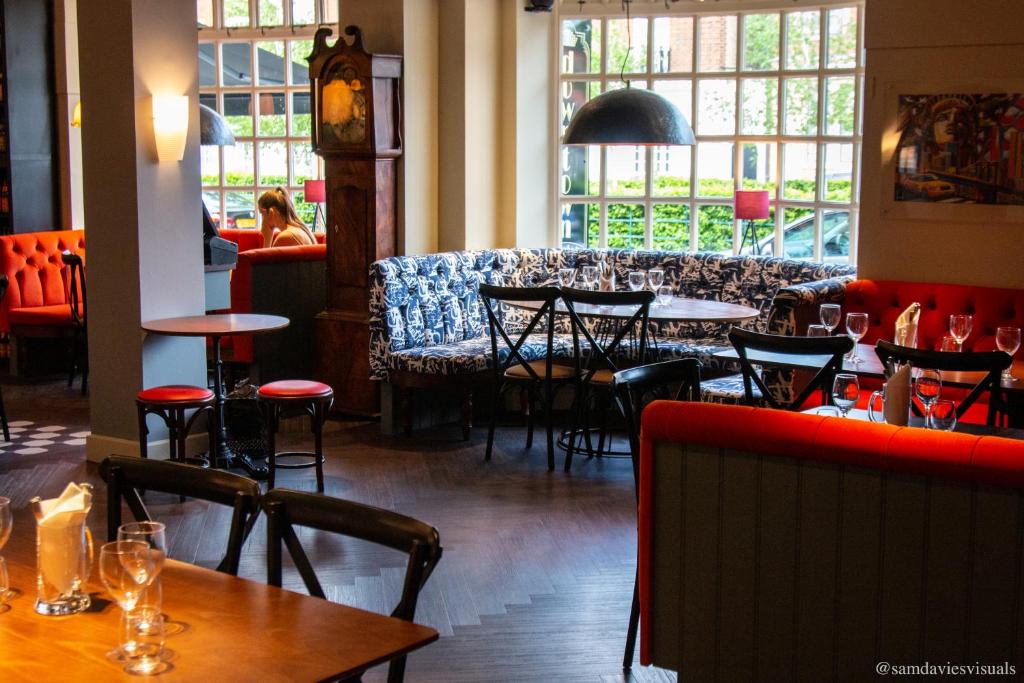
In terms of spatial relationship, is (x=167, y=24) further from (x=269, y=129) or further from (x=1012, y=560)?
(x=1012, y=560)

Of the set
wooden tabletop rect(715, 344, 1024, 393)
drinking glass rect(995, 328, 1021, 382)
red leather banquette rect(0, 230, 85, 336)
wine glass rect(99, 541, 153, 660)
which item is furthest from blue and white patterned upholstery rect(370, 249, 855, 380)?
wine glass rect(99, 541, 153, 660)

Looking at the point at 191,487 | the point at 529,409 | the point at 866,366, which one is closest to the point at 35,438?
the point at 529,409

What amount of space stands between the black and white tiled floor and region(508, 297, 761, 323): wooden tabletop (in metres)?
2.81

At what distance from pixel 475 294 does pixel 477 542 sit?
3032mm

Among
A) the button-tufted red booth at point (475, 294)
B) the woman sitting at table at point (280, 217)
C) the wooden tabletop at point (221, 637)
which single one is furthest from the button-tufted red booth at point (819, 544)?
the woman sitting at table at point (280, 217)

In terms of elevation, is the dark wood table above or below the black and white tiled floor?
above

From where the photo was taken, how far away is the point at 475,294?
8258mm

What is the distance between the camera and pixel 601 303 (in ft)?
21.9

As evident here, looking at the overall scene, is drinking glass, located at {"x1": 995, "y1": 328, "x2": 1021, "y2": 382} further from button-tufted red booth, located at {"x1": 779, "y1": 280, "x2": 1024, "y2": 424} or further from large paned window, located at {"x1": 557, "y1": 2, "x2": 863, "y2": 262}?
large paned window, located at {"x1": 557, "y1": 2, "x2": 863, "y2": 262}

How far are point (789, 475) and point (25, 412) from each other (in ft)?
21.1

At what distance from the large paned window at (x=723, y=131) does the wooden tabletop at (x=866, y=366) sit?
2427 millimetres

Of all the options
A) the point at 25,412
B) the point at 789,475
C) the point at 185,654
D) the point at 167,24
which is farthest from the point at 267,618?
the point at 25,412

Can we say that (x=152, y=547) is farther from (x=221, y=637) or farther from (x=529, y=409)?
(x=529, y=409)

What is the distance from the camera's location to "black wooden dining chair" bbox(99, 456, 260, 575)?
114 inches
